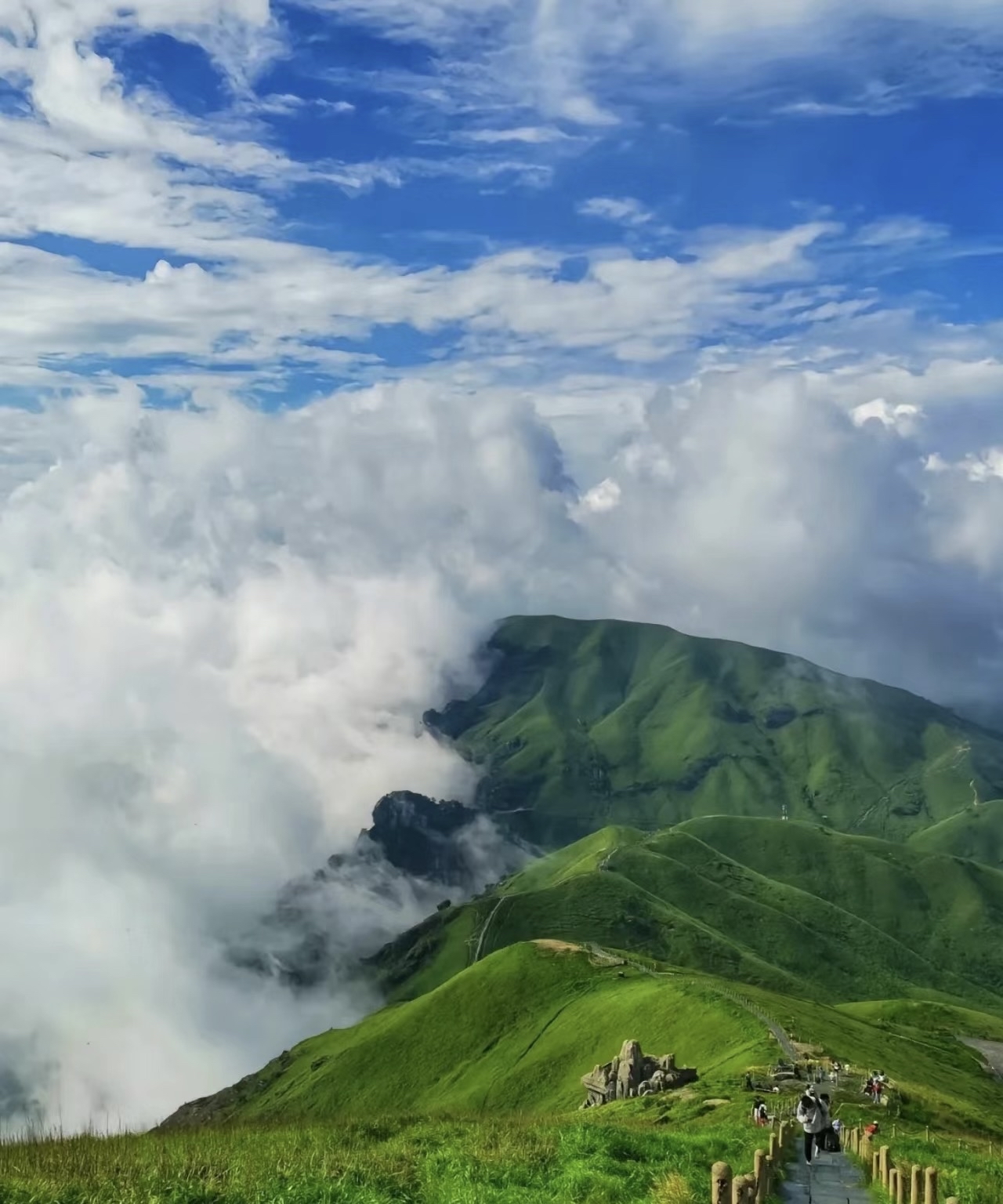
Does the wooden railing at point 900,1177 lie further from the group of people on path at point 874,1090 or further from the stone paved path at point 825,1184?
the group of people on path at point 874,1090

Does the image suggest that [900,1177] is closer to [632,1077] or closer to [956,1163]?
[956,1163]

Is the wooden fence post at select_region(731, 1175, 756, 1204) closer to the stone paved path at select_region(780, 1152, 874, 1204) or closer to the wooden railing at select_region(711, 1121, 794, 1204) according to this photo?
the wooden railing at select_region(711, 1121, 794, 1204)

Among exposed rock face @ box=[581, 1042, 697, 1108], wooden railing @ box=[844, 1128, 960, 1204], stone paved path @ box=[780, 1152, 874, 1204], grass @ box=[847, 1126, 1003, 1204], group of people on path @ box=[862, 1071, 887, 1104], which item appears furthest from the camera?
exposed rock face @ box=[581, 1042, 697, 1108]

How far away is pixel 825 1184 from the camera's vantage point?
3575 centimetres

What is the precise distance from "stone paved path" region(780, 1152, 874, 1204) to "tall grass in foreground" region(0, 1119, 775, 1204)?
1.80 m

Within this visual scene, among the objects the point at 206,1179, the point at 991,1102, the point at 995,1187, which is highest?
the point at 206,1179

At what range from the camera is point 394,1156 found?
3066 centimetres

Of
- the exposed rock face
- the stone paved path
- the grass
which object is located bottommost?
the grass

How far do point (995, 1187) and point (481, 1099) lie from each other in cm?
15241

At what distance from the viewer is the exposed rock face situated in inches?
4530

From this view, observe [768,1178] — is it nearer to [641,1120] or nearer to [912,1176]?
[912,1176]

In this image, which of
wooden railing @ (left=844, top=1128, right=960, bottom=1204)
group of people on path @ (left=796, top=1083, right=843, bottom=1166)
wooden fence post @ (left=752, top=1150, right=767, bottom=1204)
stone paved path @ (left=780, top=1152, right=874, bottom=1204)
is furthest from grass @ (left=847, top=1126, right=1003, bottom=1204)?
wooden fence post @ (left=752, top=1150, right=767, bottom=1204)

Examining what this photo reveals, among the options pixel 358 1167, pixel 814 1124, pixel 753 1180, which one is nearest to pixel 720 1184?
pixel 753 1180

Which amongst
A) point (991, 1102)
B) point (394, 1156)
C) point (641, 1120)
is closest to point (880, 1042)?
point (991, 1102)
